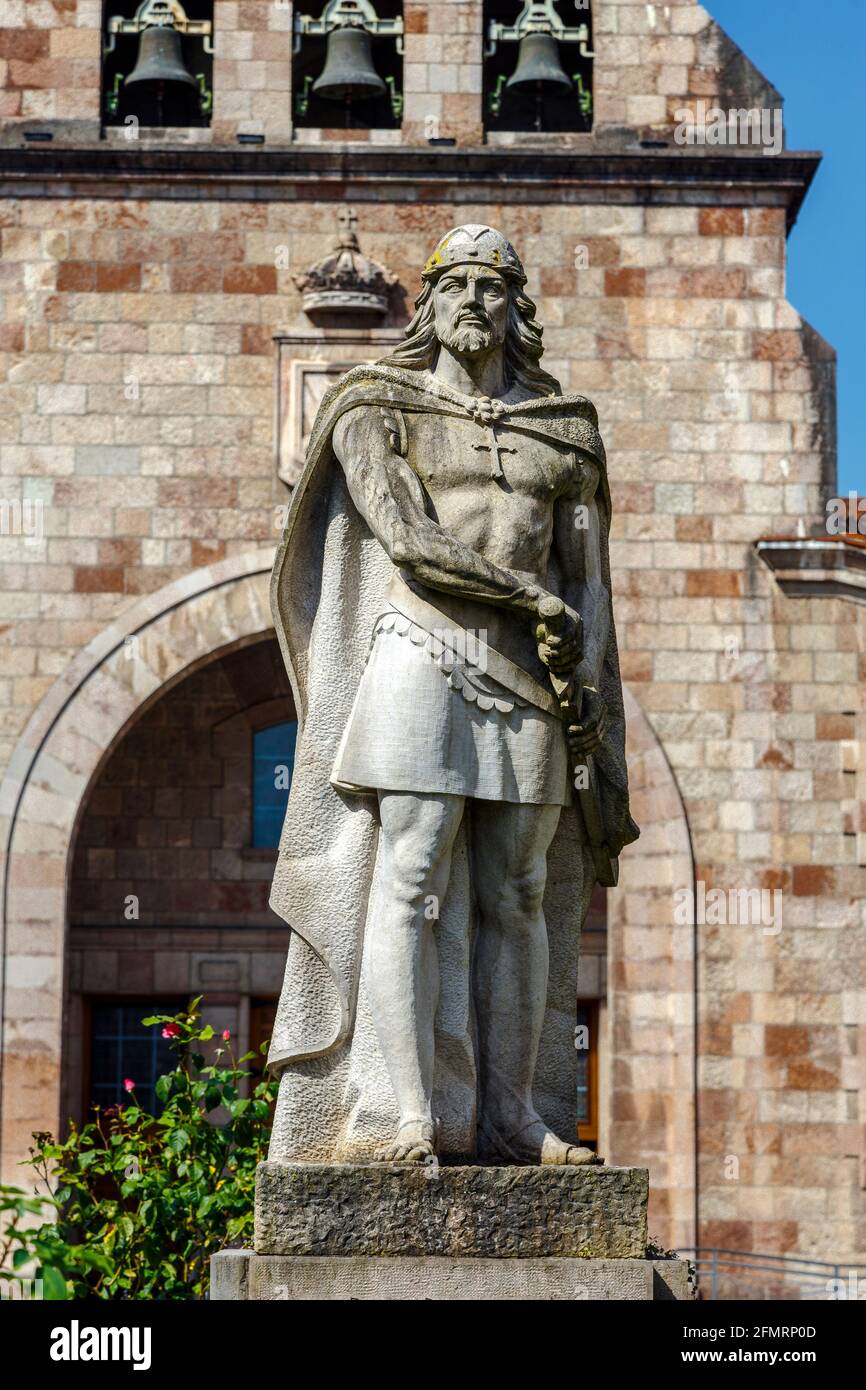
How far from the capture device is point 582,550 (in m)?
6.69

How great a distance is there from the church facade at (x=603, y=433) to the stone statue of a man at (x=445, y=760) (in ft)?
30.4

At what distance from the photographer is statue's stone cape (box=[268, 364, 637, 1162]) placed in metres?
6.29

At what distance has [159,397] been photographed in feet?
53.5

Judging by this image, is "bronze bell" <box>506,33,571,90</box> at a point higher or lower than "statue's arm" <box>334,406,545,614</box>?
higher

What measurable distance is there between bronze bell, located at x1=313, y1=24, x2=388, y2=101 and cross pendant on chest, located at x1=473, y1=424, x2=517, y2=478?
1000 centimetres

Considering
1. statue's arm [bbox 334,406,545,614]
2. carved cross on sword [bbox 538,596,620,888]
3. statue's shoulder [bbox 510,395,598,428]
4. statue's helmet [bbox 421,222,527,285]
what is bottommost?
carved cross on sword [bbox 538,596,620,888]

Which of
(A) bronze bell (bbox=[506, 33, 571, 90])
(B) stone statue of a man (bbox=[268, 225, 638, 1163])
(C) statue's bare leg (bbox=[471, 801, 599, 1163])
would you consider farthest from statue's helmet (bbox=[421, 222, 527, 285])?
(A) bronze bell (bbox=[506, 33, 571, 90])

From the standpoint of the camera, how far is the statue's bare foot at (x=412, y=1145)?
5.98m

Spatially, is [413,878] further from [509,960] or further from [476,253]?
[476,253]

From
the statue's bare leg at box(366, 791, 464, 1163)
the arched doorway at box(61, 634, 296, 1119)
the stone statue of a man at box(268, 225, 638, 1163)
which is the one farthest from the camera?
the arched doorway at box(61, 634, 296, 1119)

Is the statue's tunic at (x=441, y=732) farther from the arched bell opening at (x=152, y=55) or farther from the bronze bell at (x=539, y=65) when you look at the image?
the arched bell opening at (x=152, y=55)

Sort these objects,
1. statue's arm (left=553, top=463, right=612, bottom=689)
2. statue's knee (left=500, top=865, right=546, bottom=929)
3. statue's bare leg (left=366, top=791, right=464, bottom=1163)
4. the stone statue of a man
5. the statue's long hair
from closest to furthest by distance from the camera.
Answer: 1. statue's bare leg (left=366, top=791, right=464, bottom=1163)
2. the stone statue of a man
3. statue's knee (left=500, top=865, right=546, bottom=929)
4. statue's arm (left=553, top=463, right=612, bottom=689)
5. the statue's long hair

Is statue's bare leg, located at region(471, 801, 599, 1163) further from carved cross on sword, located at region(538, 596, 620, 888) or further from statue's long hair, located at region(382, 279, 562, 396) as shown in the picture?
statue's long hair, located at region(382, 279, 562, 396)

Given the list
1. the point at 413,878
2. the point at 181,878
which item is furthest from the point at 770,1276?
the point at 413,878
